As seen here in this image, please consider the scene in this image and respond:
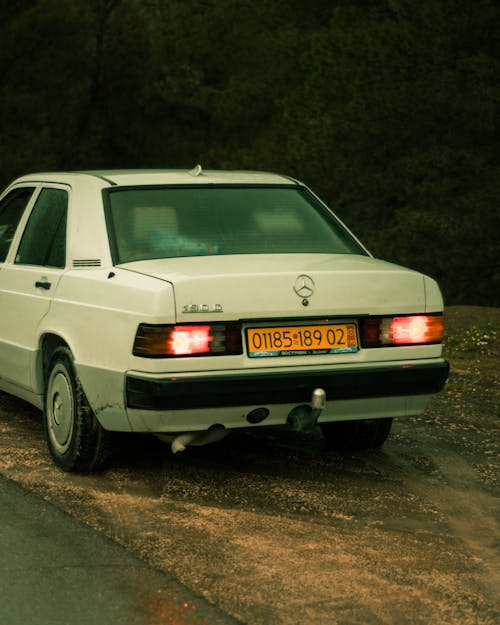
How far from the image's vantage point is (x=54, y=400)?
6.55m

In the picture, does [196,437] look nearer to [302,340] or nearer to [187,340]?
[187,340]

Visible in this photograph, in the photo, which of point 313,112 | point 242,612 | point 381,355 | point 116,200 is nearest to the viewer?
point 242,612

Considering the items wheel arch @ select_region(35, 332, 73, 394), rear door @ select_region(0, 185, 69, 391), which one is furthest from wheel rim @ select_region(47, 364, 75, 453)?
rear door @ select_region(0, 185, 69, 391)

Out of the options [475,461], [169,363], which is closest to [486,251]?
[475,461]

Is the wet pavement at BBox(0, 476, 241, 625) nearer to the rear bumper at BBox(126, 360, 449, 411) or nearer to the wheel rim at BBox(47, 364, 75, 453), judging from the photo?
the rear bumper at BBox(126, 360, 449, 411)

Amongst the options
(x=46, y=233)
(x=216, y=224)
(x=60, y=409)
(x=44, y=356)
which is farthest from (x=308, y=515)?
(x=46, y=233)

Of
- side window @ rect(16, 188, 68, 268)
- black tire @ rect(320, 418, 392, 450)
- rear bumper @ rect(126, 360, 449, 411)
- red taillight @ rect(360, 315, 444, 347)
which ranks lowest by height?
black tire @ rect(320, 418, 392, 450)

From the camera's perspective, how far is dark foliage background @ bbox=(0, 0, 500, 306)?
21906 millimetres

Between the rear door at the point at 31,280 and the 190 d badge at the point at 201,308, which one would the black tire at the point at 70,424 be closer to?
the rear door at the point at 31,280

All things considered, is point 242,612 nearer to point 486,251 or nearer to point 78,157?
point 486,251

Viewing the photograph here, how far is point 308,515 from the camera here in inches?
218

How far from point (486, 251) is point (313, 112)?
469 centimetres

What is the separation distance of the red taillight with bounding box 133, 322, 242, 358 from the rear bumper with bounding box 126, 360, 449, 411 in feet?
0.39

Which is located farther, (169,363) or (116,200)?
(116,200)
